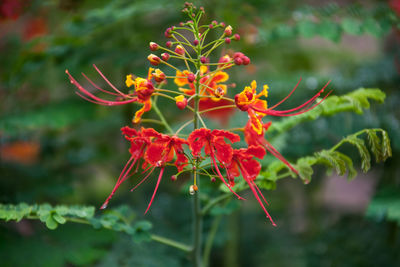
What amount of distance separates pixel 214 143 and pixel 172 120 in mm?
1679

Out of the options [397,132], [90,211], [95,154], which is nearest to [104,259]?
[90,211]

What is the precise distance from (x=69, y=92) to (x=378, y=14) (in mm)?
2437

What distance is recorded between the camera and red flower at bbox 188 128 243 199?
3.67ft

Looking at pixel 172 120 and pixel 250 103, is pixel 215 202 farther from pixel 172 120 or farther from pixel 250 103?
pixel 172 120

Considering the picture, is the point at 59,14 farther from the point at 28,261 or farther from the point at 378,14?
the point at 378,14

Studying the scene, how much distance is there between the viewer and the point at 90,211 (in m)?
1.33

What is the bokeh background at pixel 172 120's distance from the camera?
1.95 meters

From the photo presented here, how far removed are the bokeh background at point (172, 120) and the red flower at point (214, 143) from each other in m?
0.40

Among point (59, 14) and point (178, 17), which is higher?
point (59, 14)

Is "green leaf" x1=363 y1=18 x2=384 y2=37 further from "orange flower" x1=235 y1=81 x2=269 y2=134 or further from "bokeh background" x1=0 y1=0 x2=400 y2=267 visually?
"orange flower" x1=235 y1=81 x2=269 y2=134

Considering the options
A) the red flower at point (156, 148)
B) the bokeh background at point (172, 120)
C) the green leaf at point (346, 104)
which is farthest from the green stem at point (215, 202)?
the green leaf at point (346, 104)

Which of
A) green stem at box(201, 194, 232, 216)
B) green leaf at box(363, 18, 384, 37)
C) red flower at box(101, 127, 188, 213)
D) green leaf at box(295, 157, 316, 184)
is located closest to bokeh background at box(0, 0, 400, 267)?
green leaf at box(363, 18, 384, 37)

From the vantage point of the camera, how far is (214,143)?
1150 mm

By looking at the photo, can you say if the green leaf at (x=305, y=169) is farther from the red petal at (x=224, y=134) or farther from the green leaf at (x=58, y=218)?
the green leaf at (x=58, y=218)
